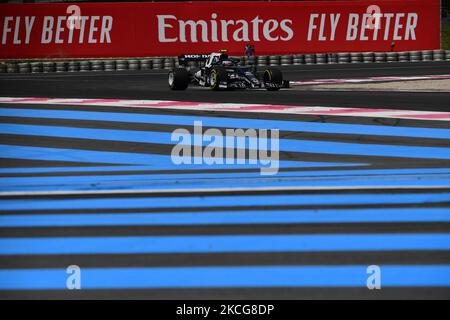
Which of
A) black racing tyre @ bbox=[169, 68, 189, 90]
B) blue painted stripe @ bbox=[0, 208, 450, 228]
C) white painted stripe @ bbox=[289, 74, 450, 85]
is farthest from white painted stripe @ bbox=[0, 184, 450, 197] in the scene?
white painted stripe @ bbox=[289, 74, 450, 85]

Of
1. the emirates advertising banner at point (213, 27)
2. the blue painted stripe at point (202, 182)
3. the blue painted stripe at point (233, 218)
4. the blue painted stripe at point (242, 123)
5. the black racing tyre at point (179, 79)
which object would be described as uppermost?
the emirates advertising banner at point (213, 27)

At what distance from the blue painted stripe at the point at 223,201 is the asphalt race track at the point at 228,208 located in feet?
0.06

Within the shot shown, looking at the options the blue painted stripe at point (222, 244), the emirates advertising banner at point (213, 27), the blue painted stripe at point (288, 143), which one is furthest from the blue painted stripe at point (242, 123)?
the emirates advertising banner at point (213, 27)

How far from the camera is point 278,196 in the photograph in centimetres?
753

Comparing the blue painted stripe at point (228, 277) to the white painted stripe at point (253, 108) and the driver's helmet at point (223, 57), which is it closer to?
the white painted stripe at point (253, 108)

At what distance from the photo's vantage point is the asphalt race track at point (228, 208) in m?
5.21

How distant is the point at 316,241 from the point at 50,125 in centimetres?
769

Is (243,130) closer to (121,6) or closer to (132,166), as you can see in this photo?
(132,166)

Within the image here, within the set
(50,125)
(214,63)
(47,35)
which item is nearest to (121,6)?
(47,35)

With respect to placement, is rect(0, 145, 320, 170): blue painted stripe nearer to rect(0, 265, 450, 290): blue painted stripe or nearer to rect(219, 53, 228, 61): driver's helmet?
rect(0, 265, 450, 290): blue painted stripe

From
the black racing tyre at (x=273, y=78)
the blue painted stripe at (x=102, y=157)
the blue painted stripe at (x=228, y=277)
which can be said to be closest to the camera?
the blue painted stripe at (x=228, y=277)

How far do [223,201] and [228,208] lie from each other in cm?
30

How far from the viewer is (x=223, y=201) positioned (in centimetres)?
734

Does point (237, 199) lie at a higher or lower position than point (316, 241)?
higher
